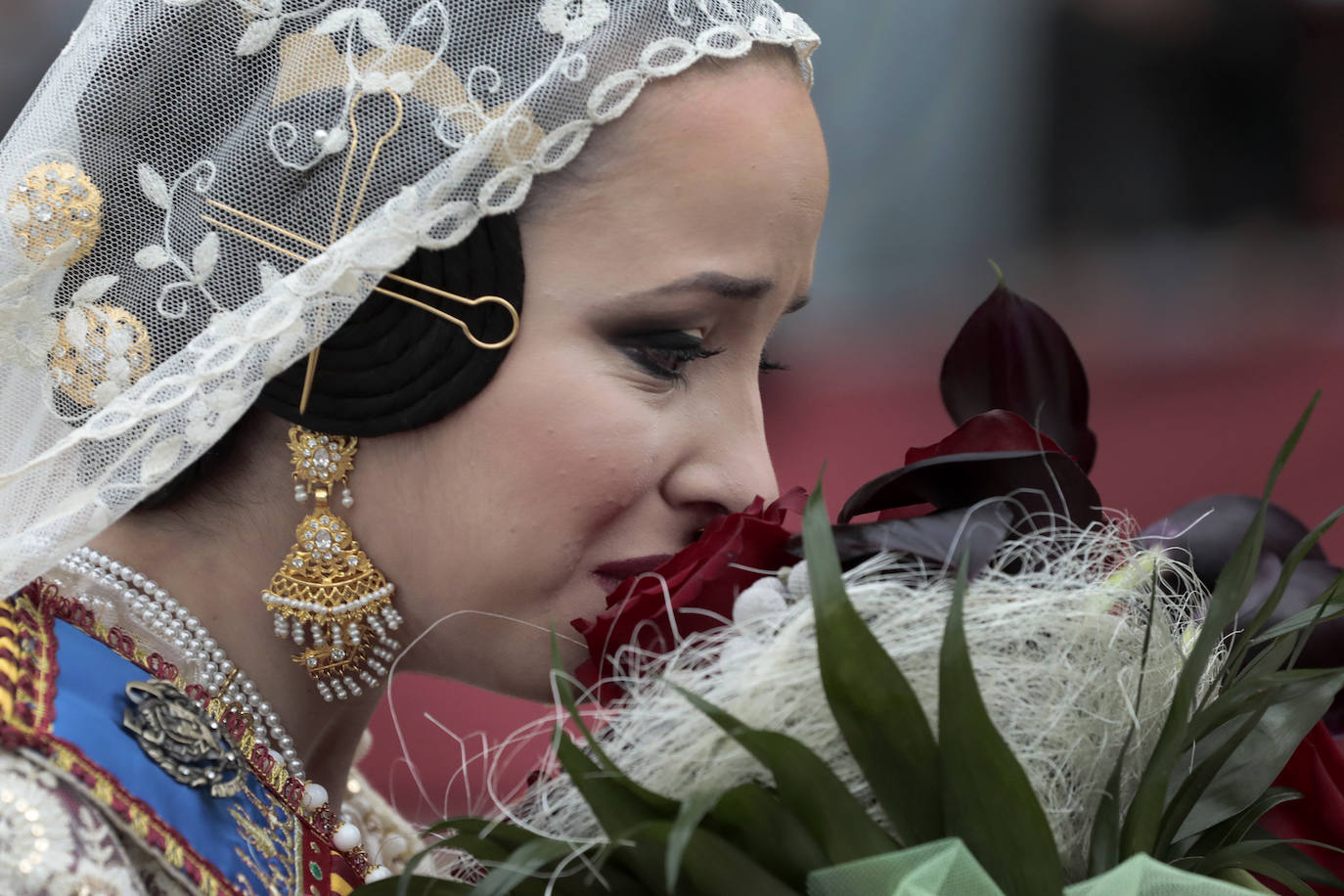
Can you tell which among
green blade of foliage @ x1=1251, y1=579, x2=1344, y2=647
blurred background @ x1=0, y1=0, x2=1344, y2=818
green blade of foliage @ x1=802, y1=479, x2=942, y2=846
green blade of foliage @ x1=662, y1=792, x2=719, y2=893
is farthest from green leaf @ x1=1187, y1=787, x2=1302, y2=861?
blurred background @ x1=0, y1=0, x2=1344, y2=818

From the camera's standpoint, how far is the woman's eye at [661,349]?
3.49 ft

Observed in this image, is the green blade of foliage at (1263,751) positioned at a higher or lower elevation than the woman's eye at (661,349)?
lower

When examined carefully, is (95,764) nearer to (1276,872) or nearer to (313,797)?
(313,797)

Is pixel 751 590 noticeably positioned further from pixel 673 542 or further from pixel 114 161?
pixel 114 161

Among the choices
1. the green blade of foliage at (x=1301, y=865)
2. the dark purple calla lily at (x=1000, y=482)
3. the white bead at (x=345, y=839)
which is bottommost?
the white bead at (x=345, y=839)

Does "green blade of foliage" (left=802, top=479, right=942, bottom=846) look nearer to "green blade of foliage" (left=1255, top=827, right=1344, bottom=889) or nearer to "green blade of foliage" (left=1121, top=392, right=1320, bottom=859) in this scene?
"green blade of foliage" (left=1121, top=392, right=1320, bottom=859)

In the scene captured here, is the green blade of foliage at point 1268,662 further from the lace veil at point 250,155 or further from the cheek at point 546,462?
the lace veil at point 250,155

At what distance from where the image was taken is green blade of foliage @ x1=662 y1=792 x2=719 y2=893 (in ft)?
1.89

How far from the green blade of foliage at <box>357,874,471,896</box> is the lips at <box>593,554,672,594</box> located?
1.08ft

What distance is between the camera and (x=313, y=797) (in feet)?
3.73

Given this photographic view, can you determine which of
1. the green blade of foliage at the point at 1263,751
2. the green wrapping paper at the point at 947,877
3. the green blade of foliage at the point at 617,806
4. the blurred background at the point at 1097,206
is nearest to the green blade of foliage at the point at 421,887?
the green blade of foliage at the point at 617,806

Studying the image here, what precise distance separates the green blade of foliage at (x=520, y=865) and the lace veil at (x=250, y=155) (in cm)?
47

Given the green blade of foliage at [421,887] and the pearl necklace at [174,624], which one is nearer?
the green blade of foliage at [421,887]

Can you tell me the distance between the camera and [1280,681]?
29.1 inches
